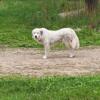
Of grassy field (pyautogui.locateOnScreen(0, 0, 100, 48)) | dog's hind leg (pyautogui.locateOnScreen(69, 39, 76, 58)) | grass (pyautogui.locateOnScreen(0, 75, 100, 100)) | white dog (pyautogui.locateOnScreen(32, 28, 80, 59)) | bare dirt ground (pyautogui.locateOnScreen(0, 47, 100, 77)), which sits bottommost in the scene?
grass (pyautogui.locateOnScreen(0, 75, 100, 100))

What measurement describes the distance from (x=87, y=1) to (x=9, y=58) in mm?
6116

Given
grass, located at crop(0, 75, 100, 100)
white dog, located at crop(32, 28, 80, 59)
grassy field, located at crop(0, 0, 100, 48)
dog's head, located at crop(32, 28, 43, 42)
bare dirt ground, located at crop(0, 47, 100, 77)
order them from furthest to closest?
grassy field, located at crop(0, 0, 100, 48) < white dog, located at crop(32, 28, 80, 59) < dog's head, located at crop(32, 28, 43, 42) < bare dirt ground, located at crop(0, 47, 100, 77) < grass, located at crop(0, 75, 100, 100)

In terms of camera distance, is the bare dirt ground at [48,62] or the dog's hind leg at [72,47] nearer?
the bare dirt ground at [48,62]

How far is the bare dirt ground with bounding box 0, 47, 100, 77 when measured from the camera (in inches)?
423

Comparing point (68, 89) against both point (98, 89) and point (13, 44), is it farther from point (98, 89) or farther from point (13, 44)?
point (13, 44)

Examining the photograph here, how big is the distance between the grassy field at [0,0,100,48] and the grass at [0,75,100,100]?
5.91m

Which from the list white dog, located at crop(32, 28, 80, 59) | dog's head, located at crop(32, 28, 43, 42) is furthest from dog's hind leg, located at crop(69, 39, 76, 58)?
dog's head, located at crop(32, 28, 43, 42)

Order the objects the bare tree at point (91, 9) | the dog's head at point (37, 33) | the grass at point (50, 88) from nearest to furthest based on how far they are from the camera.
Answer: the grass at point (50, 88) < the dog's head at point (37, 33) < the bare tree at point (91, 9)

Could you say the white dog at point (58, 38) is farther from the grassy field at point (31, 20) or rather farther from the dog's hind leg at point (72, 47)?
the grassy field at point (31, 20)

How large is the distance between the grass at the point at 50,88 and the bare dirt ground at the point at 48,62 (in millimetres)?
899

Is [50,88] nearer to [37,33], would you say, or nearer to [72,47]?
[37,33]

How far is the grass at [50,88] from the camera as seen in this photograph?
26.9 feet

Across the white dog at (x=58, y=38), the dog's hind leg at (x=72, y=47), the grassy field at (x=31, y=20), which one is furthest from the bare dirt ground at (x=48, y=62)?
the grassy field at (x=31, y=20)

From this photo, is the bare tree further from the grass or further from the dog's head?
the grass
